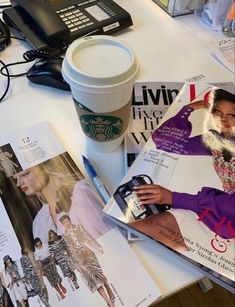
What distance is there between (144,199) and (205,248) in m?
0.11

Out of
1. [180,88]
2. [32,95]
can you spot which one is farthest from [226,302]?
[32,95]

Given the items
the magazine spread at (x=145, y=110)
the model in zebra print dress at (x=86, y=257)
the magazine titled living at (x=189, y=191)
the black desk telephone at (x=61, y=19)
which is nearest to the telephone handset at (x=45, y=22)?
the black desk telephone at (x=61, y=19)

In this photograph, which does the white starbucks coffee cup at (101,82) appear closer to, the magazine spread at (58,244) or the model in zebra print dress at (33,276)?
the magazine spread at (58,244)

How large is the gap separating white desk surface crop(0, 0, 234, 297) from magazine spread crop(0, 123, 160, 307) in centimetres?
3

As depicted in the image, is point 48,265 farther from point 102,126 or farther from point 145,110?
point 145,110

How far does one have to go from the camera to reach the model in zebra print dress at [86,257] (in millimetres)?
484

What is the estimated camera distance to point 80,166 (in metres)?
0.61

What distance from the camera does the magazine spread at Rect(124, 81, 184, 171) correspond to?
24.3 inches

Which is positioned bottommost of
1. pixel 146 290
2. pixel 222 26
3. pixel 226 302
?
pixel 226 302

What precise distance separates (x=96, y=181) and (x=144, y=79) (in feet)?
0.95

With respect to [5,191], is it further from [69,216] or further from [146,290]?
[146,290]

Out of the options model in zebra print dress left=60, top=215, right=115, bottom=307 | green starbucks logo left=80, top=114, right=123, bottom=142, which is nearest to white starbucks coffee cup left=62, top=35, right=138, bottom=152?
green starbucks logo left=80, top=114, right=123, bottom=142

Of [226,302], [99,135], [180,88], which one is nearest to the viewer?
[99,135]

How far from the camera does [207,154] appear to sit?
575mm
